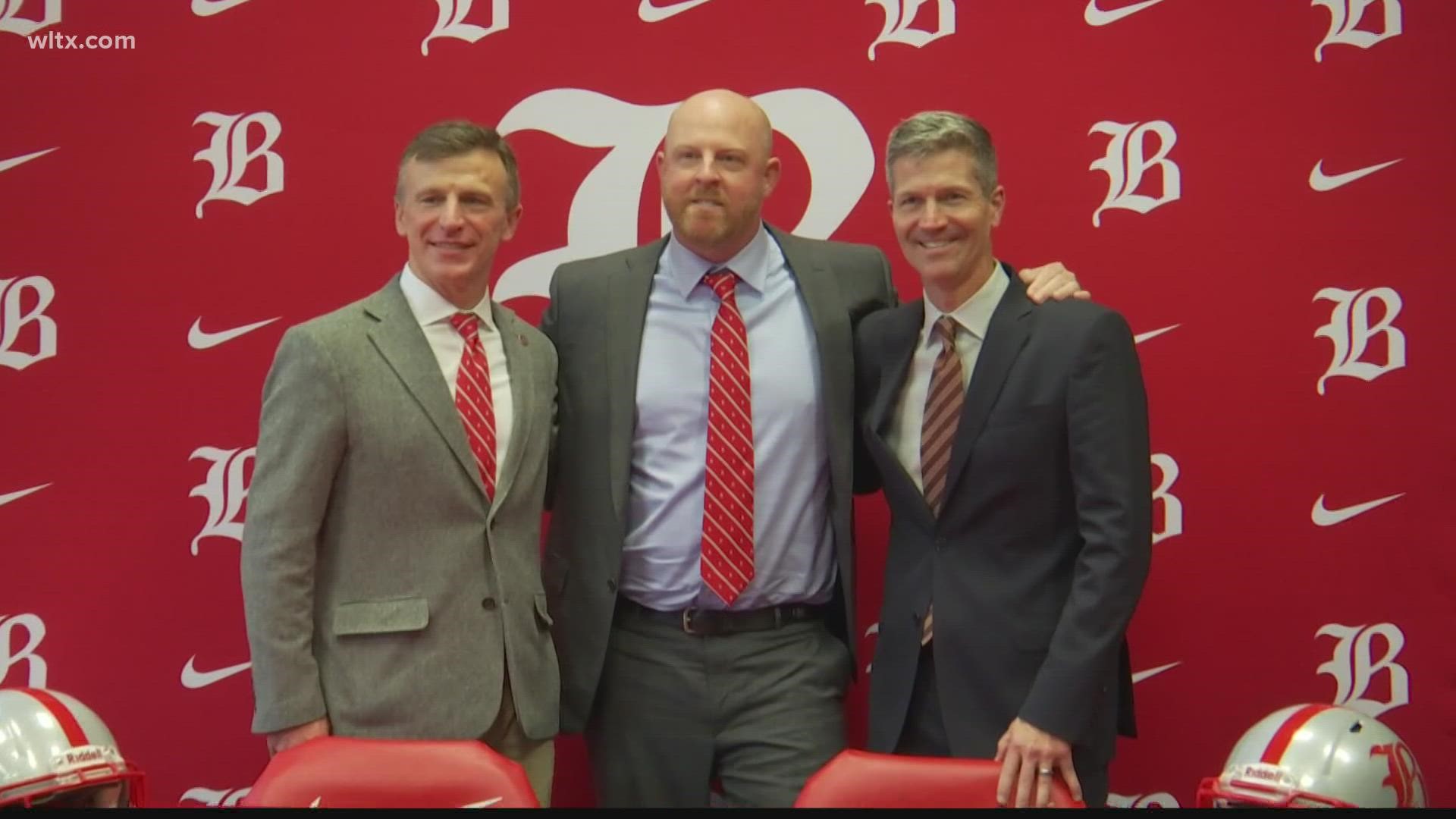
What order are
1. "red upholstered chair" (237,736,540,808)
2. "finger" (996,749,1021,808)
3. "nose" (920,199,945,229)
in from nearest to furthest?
"red upholstered chair" (237,736,540,808), "finger" (996,749,1021,808), "nose" (920,199,945,229)

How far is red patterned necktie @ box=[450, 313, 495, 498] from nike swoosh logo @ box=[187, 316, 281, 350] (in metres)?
0.88

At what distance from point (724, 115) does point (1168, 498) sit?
150 centimetres

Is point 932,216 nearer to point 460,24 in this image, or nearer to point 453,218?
point 453,218

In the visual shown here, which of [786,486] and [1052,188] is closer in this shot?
[786,486]

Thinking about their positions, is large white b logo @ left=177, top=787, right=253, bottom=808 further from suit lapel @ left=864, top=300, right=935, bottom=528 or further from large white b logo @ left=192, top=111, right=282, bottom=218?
suit lapel @ left=864, top=300, right=935, bottom=528

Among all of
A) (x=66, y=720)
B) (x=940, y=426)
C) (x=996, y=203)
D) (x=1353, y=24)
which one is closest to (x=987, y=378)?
(x=940, y=426)

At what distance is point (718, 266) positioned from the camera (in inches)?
119

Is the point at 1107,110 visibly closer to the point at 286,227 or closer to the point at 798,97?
the point at 798,97

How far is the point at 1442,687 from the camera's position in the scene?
11.2 feet

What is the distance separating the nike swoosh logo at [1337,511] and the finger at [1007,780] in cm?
140

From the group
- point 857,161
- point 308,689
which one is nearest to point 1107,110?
point 857,161

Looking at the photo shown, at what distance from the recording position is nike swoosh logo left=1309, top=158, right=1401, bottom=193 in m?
3.40

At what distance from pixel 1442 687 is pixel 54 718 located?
3.20 metres

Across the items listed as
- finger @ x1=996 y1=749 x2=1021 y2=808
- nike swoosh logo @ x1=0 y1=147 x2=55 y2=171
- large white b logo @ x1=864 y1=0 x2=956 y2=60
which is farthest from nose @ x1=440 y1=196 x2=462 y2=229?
finger @ x1=996 y1=749 x2=1021 y2=808
